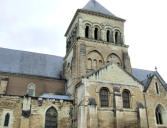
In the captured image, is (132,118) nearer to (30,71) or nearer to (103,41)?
(103,41)

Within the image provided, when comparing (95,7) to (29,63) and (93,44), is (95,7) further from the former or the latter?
(29,63)

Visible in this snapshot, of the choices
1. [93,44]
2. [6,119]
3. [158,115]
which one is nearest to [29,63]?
[93,44]

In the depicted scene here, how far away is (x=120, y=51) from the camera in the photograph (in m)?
26.8

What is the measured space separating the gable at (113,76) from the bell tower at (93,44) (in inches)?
69.7

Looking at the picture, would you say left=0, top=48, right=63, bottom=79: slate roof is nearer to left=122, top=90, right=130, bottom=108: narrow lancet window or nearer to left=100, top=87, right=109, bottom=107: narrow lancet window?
left=100, top=87, right=109, bottom=107: narrow lancet window

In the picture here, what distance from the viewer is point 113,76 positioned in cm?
2123

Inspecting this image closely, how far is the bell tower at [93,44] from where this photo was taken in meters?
24.0

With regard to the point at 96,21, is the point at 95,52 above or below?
below

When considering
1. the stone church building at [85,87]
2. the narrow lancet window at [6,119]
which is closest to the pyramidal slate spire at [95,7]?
the stone church building at [85,87]

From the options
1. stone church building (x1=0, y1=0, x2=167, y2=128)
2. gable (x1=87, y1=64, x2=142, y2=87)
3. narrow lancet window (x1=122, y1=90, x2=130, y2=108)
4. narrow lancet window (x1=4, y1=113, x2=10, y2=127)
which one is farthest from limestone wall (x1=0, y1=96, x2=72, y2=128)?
narrow lancet window (x1=122, y1=90, x2=130, y2=108)

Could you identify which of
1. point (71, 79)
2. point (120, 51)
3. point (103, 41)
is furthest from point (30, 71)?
point (120, 51)

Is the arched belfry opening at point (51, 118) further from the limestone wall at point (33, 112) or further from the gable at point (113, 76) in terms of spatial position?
the gable at point (113, 76)

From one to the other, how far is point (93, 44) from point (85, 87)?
25.6 feet

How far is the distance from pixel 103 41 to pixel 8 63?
13456 mm
